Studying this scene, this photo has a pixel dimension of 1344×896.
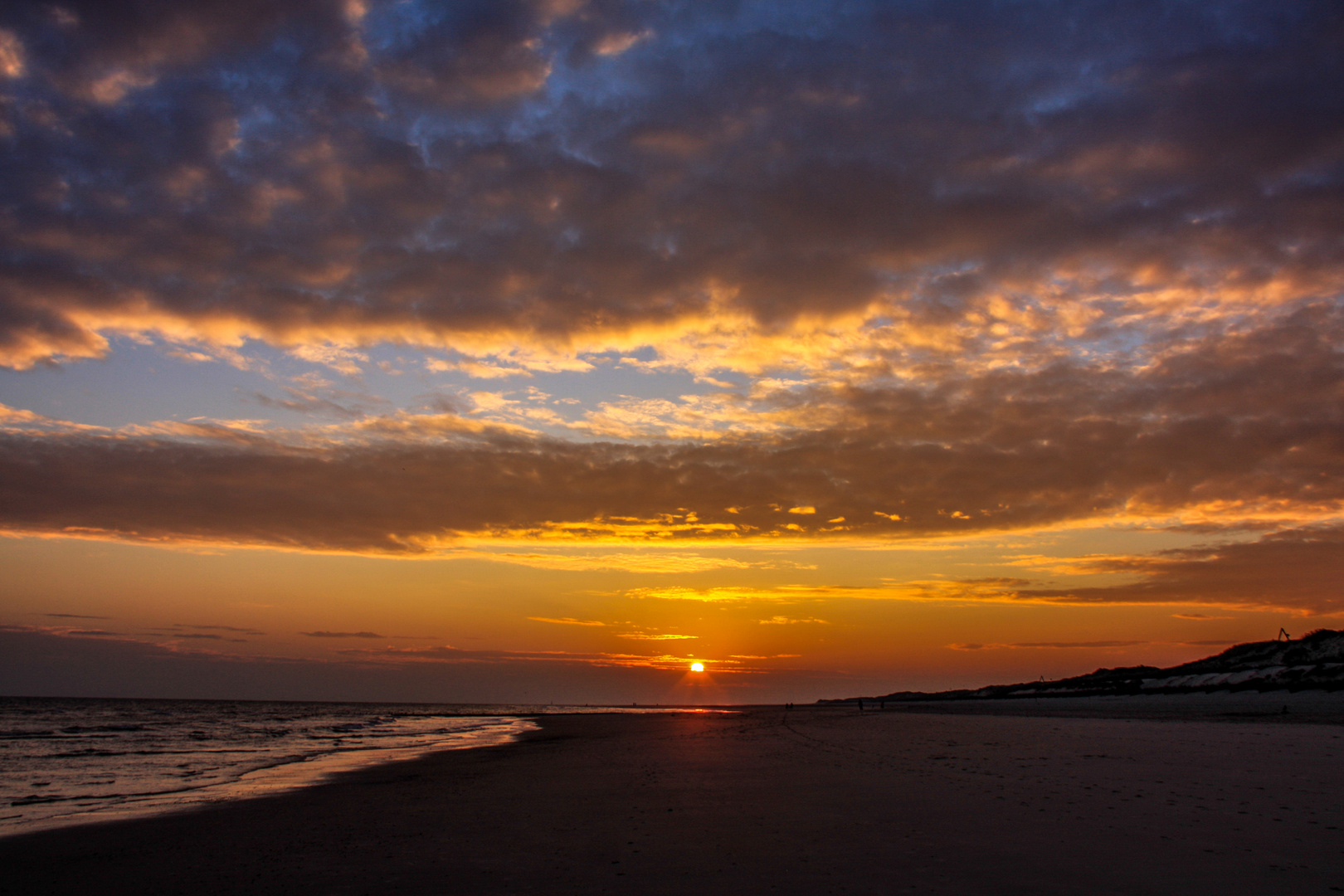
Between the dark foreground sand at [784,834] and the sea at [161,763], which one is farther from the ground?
the dark foreground sand at [784,834]

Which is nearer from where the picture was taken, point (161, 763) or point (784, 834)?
point (784, 834)

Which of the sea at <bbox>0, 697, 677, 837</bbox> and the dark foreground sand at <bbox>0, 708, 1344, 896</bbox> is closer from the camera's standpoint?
the dark foreground sand at <bbox>0, 708, 1344, 896</bbox>

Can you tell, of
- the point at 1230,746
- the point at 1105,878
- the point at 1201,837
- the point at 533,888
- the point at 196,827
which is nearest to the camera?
the point at 1105,878

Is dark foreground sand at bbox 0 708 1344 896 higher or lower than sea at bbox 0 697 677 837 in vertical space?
higher

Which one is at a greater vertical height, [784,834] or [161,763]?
[784,834]

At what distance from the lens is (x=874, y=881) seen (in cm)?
813

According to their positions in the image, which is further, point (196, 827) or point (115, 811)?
point (115, 811)

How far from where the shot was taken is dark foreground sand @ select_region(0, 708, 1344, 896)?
8469 mm

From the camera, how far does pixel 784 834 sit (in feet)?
35.6

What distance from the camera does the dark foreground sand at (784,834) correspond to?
847 centimetres

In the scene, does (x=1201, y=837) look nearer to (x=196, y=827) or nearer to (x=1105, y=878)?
(x=1105, y=878)

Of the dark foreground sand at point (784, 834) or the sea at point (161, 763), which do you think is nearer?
the dark foreground sand at point (784, 834)

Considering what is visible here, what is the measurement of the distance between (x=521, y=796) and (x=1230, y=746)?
19.9 meters

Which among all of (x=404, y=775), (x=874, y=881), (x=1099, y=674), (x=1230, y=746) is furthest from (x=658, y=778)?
(x=1099, y=674)
